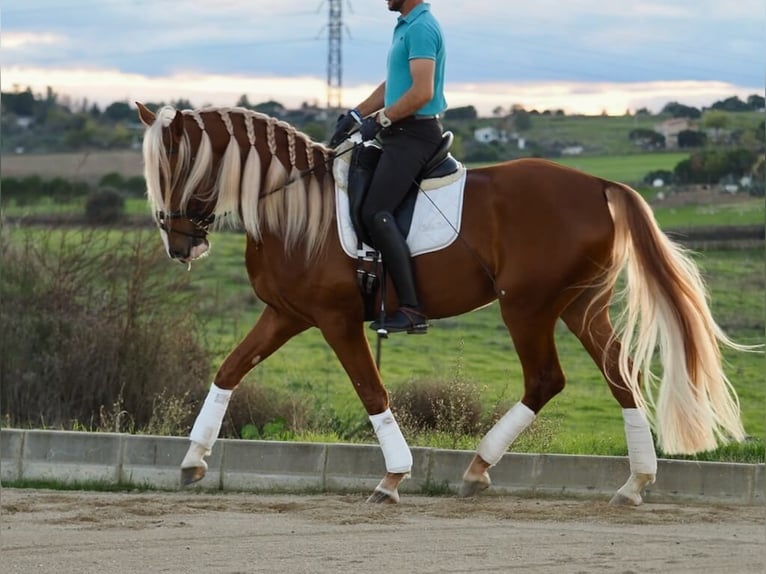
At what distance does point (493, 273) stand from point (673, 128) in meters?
35.7

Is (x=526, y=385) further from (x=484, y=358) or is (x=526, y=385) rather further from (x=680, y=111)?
(x=680, y=111)

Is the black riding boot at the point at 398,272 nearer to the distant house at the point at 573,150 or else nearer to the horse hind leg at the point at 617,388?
the horse hind leg at the point at 617,388

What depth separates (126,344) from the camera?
1279cm

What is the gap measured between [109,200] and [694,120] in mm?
23403

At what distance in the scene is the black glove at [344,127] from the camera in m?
8.27

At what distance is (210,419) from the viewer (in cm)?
816

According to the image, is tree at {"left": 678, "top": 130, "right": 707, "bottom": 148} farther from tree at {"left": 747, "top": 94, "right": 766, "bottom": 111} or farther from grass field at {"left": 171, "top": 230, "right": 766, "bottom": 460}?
grass field at {"left": 171, "top": 230, "right": 766, "bottom": 460}

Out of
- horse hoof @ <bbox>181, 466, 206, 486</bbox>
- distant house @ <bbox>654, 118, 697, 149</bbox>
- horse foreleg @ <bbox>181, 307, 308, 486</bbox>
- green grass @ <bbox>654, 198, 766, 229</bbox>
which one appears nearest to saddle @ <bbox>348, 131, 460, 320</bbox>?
horse foreleg @ <bbox>181, 307, 308, 486</bbox>

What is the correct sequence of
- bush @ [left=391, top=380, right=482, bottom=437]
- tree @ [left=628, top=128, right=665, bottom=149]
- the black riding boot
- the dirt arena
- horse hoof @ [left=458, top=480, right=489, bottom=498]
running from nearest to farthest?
1. the dirt arena
2. the black riding boot
3. horse hoof @ [left=458, top=480, right=489, bottom=498]
4. bush @ [left=391, top=380, right=482, bottom=437]
5. tree @ [left=628, top=128, right=665, bottom=149]

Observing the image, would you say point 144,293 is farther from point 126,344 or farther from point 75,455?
point 75,455

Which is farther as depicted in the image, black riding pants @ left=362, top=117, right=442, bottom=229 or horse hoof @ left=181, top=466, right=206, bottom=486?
horse hoof @ left=181, top=466, right=206, bottom=486

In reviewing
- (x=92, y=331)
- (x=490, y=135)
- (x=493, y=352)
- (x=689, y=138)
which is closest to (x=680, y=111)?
(x=689, y=138)

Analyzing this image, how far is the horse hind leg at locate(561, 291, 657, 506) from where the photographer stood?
805 cm

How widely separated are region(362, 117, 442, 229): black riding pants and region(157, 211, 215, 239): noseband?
1.03 metres
